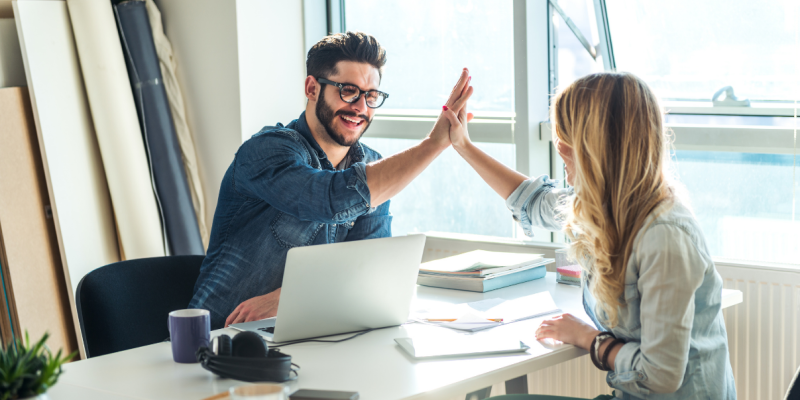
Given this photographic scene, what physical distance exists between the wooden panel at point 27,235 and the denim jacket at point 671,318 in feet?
8.41

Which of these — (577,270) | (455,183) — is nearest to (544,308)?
(577,270)

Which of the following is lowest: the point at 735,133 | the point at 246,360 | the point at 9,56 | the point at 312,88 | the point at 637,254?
the point at 246,360

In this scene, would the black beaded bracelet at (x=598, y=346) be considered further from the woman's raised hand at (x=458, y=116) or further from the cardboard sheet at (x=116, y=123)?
the cardboard sheet at (x=116, y=123)

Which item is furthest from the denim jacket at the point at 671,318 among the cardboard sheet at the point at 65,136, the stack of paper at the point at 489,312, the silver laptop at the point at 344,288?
the cardboard sheet at the point at 65,136

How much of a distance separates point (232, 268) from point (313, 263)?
2.16 ft

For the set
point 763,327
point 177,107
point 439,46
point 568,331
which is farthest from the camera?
point 177,107

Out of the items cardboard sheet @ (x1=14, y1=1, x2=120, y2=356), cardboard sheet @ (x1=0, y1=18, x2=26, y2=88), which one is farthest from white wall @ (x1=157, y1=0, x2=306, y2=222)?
cardboard sheet @ (x1=0, y1=18, x2=26, y2=88)

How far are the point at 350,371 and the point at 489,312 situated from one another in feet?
1.81

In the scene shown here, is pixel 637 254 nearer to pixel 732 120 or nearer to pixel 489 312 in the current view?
pixel 489 312

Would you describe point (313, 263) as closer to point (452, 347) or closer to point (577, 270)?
point (452, 347)

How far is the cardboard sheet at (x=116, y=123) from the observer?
10.5 feet

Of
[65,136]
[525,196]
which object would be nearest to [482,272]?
[525,196]

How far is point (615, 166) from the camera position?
1.46m

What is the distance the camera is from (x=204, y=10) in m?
3.35
